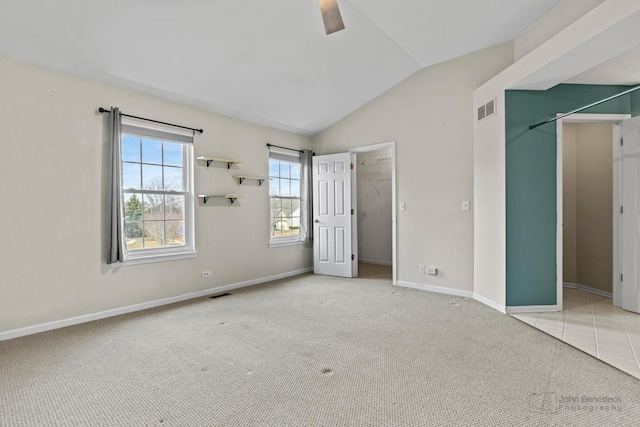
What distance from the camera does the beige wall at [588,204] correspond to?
414 centimetres

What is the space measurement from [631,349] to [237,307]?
374cm

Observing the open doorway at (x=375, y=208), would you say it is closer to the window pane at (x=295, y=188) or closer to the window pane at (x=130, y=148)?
the window pane at (x=295, y=188)

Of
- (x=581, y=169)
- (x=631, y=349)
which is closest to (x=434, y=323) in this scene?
(x=631, y=349)

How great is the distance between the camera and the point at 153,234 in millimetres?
3994

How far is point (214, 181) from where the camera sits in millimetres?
4551

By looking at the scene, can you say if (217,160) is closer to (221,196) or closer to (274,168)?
(221,196)

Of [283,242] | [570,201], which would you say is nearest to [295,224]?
[283,242]

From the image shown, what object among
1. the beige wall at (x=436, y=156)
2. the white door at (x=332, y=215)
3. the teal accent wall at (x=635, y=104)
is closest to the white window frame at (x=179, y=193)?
the white door at (x=332, y=215)

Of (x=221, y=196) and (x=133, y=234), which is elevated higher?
(x=221, y=196)

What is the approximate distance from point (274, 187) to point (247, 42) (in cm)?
252

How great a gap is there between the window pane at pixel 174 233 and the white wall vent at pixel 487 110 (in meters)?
4.11

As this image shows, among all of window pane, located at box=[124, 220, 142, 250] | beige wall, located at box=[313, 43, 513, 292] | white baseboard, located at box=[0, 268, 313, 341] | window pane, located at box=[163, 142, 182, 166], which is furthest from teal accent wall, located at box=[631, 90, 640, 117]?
window pane, located at box=[124, 220, 142, 250]

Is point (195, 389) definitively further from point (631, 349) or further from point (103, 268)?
point (631, 349)

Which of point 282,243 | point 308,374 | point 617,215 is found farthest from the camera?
point 282,243
